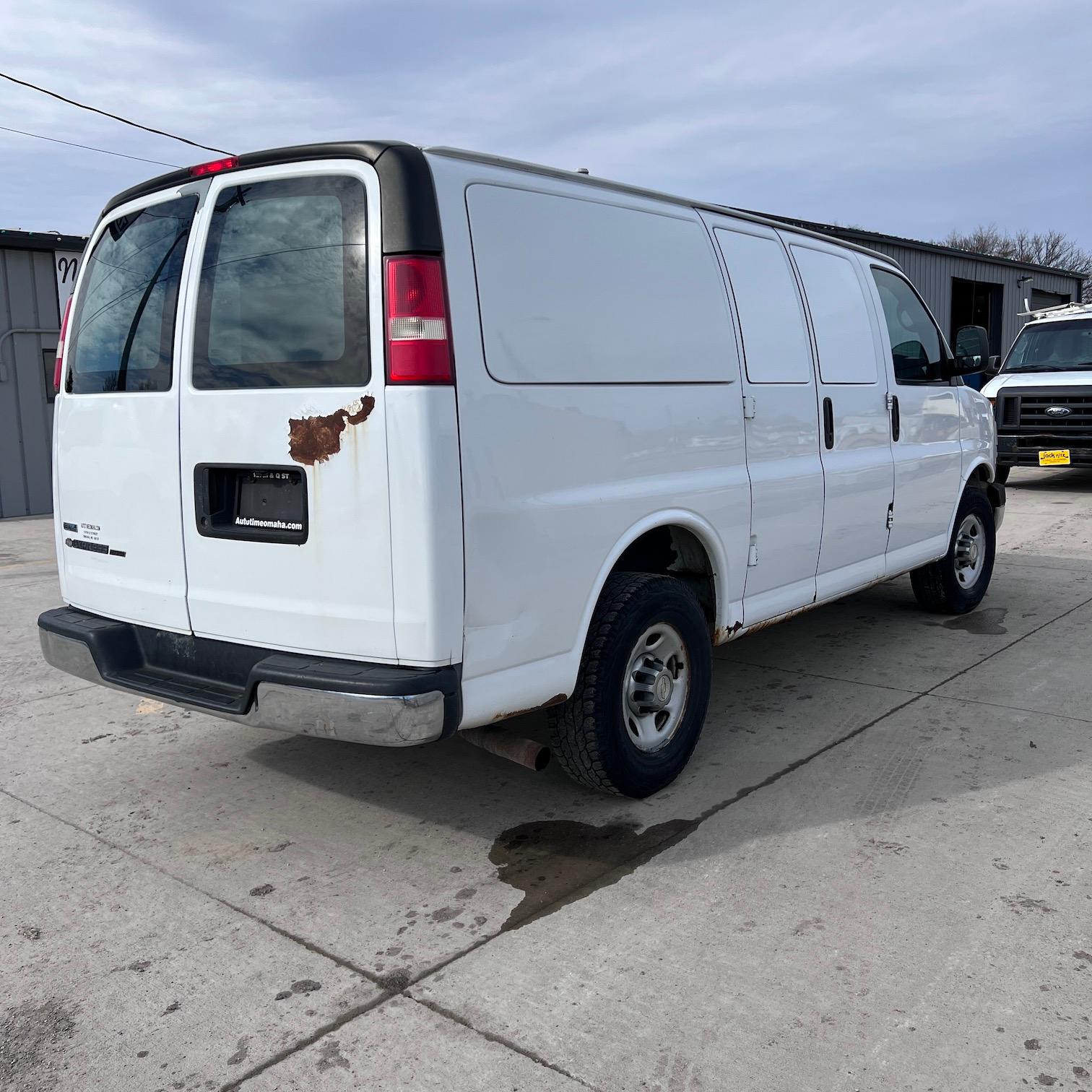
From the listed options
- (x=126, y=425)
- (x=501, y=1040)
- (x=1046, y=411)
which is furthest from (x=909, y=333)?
(x=1046, y=411)

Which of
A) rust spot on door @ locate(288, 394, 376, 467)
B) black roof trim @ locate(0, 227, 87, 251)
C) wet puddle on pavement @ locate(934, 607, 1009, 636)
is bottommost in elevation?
wet puddle on pavement @ locate(934, 607, 1009, 636)

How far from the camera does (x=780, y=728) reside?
464 centimetres

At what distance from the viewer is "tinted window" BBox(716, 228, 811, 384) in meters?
4.32

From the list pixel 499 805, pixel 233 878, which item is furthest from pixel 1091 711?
pixel 233 878

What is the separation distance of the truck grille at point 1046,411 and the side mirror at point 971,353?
7.39 metres

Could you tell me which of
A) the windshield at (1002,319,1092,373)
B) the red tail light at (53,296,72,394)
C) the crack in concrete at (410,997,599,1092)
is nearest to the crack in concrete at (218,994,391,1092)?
the crack in concrete at (410,997,599,1092)

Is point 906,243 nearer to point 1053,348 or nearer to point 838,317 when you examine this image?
point 1053,348

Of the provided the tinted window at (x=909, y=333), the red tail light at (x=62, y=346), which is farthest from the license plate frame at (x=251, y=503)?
the tinted window at (x=909, y=333)

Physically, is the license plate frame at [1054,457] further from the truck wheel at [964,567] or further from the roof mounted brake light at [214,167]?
the roof mounted brake light at [214,167]

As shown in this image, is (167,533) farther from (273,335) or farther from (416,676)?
(416,676)

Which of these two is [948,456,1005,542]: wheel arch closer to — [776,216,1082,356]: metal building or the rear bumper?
the rear bumper

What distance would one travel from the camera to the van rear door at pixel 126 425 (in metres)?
3.46

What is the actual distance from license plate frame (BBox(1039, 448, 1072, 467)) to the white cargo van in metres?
9.48

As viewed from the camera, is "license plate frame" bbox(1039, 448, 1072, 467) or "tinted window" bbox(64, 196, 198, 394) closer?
"tinted window" bbox(64, 196, 198, 394)
